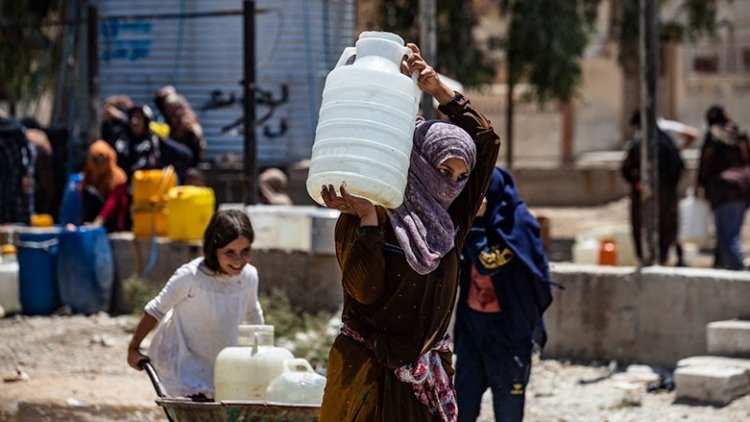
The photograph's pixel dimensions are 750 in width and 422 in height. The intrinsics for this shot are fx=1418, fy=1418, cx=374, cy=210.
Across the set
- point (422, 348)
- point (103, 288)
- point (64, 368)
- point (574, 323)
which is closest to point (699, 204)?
point (574, 323)

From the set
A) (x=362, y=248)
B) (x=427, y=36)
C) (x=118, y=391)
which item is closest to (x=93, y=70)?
(x=427, y=36)

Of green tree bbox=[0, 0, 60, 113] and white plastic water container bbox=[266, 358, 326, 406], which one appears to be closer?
white plastic water container bbox=[266, 358, 326, 406]

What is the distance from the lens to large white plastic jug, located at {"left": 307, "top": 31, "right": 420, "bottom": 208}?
3.98 m

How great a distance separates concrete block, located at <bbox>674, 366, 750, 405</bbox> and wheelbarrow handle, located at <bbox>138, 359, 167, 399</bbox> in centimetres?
361

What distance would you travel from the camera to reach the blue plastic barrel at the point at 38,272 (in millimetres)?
11023

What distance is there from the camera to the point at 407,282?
418 cm

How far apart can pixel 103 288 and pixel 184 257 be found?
2.34 ft

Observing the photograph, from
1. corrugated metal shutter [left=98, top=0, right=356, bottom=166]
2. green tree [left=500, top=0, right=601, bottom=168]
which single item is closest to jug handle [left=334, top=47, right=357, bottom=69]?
corrugated metal shutter [left=98, top=0, right=356, bottom=166]

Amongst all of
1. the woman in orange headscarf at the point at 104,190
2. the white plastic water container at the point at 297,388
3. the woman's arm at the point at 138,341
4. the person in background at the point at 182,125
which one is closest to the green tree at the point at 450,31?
the person in background at the point at 182,125

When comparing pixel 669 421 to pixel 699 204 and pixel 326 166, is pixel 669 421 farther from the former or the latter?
pixel 699 204

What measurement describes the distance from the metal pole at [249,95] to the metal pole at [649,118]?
330 centimetres

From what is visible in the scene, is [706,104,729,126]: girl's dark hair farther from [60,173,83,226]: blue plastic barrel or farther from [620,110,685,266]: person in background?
[60,173,83,226]: blue plastic barrel

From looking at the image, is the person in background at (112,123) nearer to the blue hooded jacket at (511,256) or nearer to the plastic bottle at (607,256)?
the plastic bottle at (607,256)

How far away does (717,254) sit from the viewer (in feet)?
41.7
